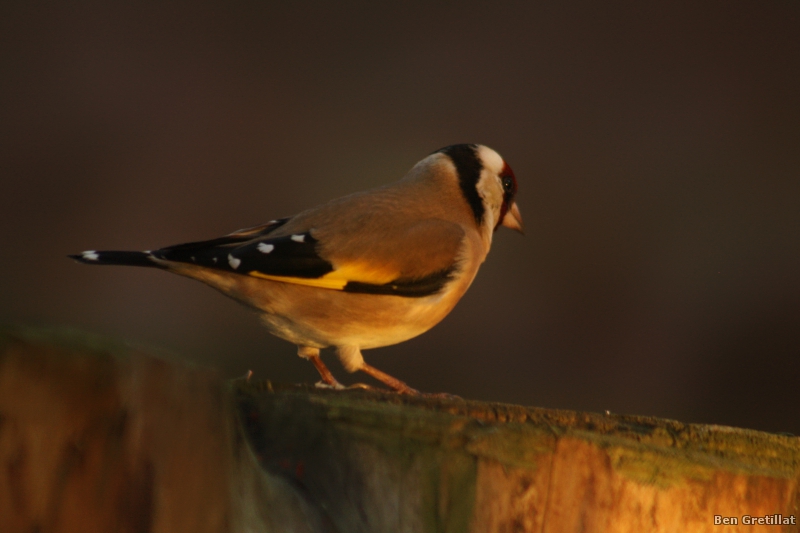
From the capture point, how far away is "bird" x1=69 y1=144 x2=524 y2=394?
242cm

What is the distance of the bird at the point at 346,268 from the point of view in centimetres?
242

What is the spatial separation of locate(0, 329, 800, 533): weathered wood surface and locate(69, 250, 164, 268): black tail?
78 cm

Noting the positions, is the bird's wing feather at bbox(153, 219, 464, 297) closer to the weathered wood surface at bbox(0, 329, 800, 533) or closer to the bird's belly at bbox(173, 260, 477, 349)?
the bird's belly at bbox(173, 260, 477, 349)

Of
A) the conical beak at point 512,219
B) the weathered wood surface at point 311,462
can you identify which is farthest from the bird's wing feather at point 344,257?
the weathered wood surface at point 311,462

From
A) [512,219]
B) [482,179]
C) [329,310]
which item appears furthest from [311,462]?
[512,219]

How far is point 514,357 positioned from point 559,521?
3.34 m

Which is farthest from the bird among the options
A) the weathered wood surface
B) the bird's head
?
the weathered wood surface

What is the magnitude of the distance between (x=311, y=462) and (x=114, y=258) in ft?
3.58

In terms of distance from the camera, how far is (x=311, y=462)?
134 cm

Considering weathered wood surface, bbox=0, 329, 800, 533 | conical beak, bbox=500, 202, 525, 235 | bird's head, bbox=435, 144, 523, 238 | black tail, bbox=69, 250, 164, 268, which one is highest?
bird's head, bbox=435, 144, 523, 238

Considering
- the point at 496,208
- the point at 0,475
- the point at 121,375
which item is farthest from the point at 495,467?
the point at 496,208

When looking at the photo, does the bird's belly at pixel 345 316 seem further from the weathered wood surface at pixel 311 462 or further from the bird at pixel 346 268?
the weathered wood surface at pixel 311 462

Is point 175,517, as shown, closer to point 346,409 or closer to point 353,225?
point 346,409

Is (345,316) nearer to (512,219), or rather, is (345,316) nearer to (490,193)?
(490,193)
